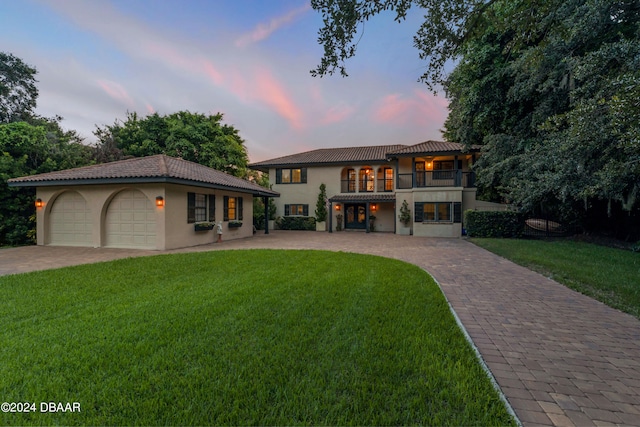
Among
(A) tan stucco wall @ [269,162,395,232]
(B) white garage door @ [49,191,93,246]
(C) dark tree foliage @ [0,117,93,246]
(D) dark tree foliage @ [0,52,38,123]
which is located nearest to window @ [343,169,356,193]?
(A) tan stucco wall @ [269,162,395,232]

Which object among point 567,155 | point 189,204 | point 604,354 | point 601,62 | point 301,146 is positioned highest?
point 301,146

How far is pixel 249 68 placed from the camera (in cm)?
1361

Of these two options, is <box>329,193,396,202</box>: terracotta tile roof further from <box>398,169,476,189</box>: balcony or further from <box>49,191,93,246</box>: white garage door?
<box>49,191,93,246</box>: white garage door

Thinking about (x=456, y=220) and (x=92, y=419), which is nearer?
(x=92, y=419)

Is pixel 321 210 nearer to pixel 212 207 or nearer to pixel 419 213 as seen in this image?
pixel 419 213

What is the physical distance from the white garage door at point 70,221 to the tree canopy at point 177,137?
12572mm

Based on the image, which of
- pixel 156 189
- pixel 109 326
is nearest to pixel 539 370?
pixel 109 326

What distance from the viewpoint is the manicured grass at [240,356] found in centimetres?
198

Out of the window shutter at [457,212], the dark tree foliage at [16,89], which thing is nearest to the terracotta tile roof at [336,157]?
the window shutter at [457,212]

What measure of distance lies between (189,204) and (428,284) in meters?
10.2

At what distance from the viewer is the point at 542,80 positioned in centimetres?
1060

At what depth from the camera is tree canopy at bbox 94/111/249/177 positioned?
23500mm

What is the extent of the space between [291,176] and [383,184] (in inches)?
284

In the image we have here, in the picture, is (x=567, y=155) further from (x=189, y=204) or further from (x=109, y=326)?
(x=189, y=204)
